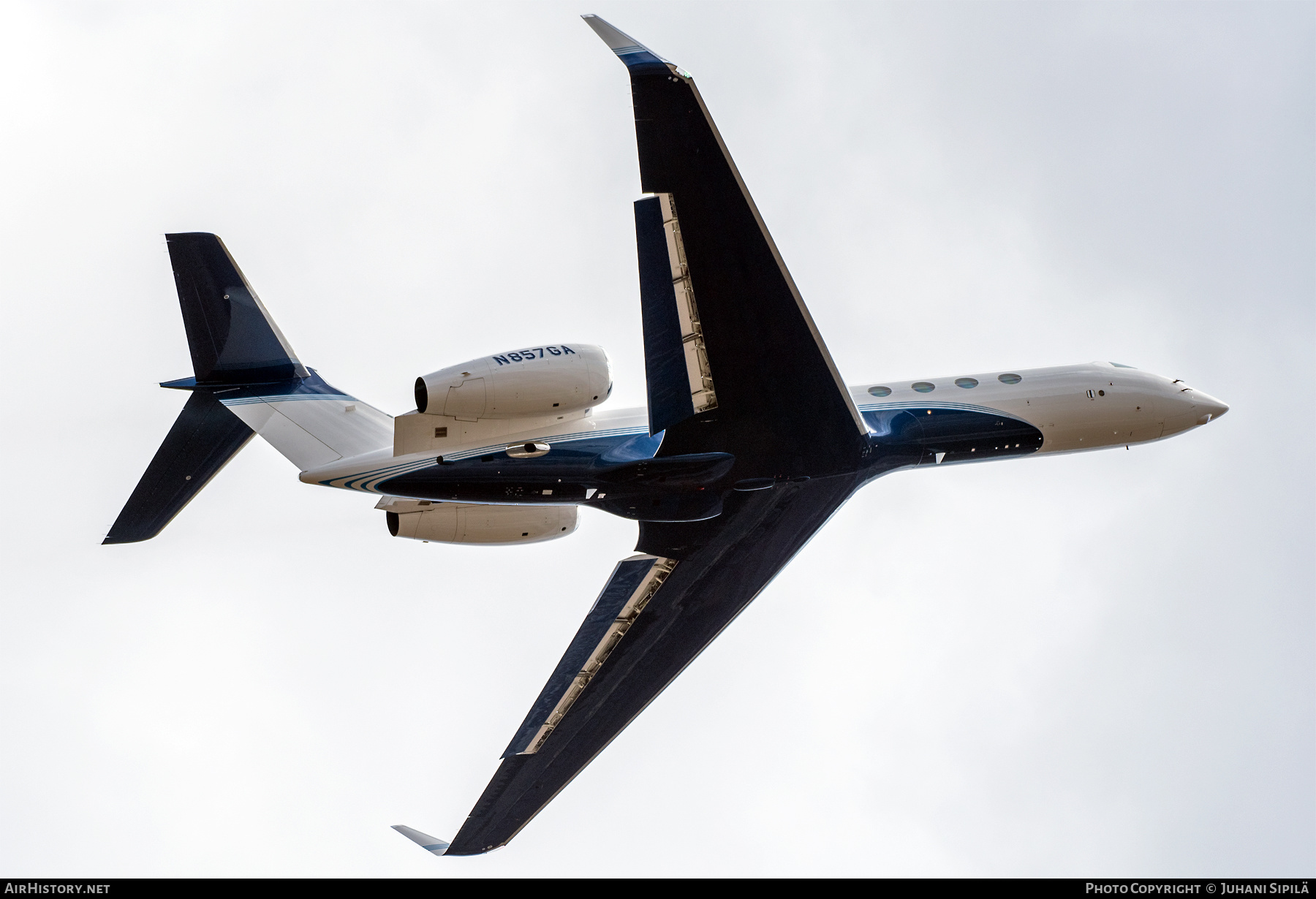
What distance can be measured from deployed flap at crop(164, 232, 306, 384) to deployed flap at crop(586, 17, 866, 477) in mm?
8924

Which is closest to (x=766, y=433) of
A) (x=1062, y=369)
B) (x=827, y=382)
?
(x=827, y=382)

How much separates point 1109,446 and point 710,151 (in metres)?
9.73

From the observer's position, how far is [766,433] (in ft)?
63.9

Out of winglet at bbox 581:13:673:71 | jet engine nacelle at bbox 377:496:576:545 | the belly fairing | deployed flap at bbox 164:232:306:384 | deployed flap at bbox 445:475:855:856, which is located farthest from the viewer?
deployed flap at bbox 164:232:306:384

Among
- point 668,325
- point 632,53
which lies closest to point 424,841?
point 668,325

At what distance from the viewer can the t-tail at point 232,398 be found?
882 inches

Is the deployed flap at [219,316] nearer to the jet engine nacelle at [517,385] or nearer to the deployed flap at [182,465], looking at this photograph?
the deployed flap at [182,465]

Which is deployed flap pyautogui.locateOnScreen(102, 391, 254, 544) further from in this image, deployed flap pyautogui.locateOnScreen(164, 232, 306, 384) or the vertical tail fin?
deployed flap pyautogui.locateOnScreen(164, 232, 306, 384)

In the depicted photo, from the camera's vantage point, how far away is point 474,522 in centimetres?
2133

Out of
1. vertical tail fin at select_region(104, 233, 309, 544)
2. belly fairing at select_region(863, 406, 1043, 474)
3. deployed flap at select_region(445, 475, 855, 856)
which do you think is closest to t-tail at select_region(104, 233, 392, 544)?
vertical tail fin at select_region(104, 233, 309, 544)

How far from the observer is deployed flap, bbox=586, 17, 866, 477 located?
1636 cm

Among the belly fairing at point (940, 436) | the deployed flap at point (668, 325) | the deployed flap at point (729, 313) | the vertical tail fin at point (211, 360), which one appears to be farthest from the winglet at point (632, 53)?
the vertical tail fin at point (211, 360)

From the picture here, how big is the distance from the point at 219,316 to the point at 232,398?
1580 mm

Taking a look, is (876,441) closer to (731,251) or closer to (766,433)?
(766,433)
